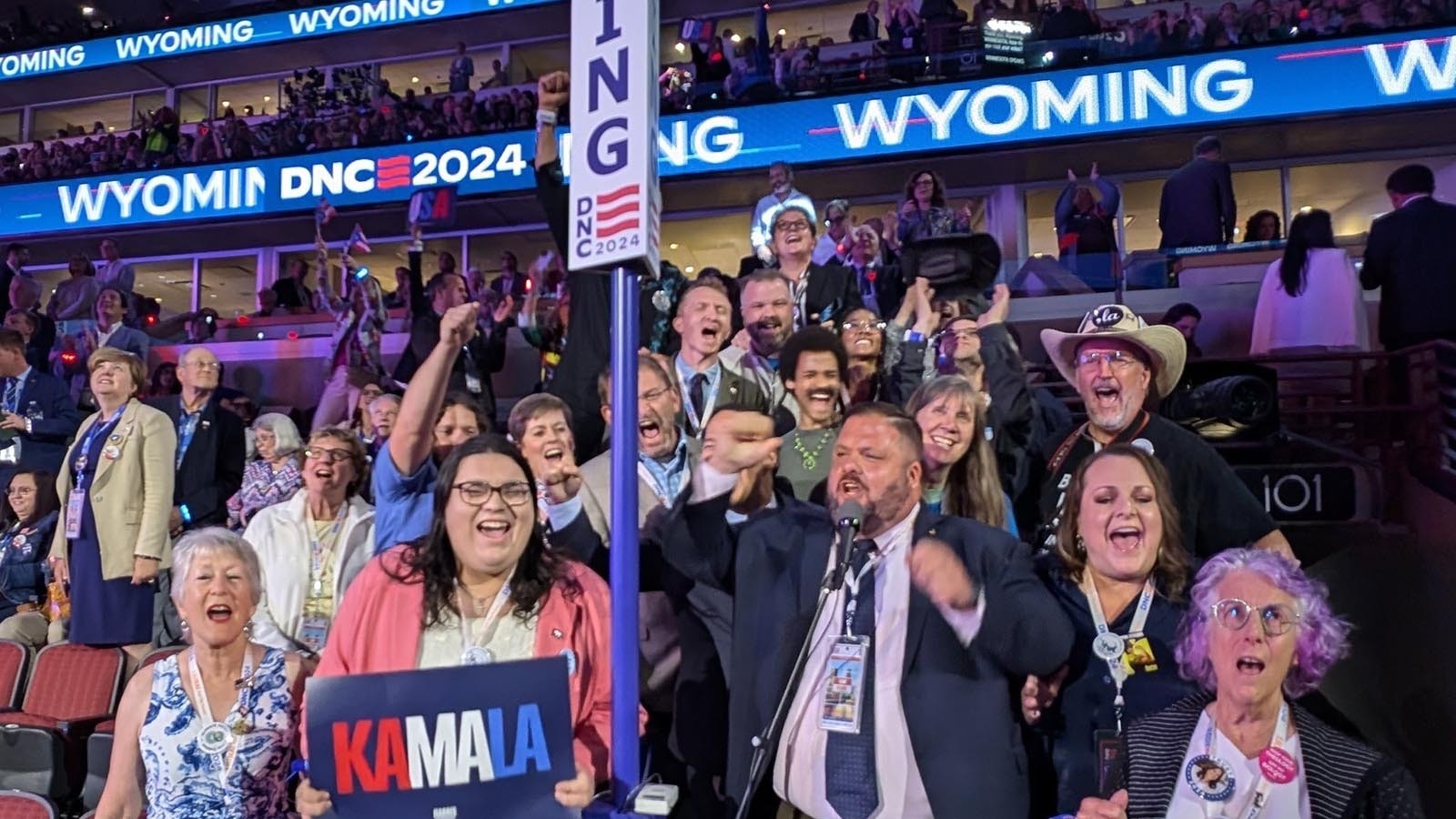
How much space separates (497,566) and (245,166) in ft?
49.4

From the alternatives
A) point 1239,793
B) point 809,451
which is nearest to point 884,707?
point 1239,793

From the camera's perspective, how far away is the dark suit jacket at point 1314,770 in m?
2.22

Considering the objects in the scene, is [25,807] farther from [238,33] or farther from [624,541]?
[238,33]

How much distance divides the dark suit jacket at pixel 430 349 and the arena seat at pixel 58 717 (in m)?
2.07

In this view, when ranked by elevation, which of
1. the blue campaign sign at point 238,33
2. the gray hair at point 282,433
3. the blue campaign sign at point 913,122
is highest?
the blue campaign sign at point 238,33

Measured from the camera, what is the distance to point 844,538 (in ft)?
6.80

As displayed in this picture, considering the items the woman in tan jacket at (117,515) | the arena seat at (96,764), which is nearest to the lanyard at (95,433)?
the woman in tan jacket at (117,515)

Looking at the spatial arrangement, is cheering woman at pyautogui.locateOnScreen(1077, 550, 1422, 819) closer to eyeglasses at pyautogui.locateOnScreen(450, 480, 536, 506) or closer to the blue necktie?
the blue necktie

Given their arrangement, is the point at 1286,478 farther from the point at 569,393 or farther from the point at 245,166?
the point at 245,166

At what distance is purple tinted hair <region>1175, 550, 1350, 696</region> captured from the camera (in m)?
2.35

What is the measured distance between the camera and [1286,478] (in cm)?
537

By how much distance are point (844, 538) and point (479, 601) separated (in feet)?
2.88

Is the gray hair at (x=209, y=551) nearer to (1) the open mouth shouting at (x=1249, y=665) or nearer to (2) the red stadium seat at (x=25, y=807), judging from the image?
(2) the red stadium seat at (x=25, y=807)

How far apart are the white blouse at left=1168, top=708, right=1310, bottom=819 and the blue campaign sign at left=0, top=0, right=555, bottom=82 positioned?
712 inches
